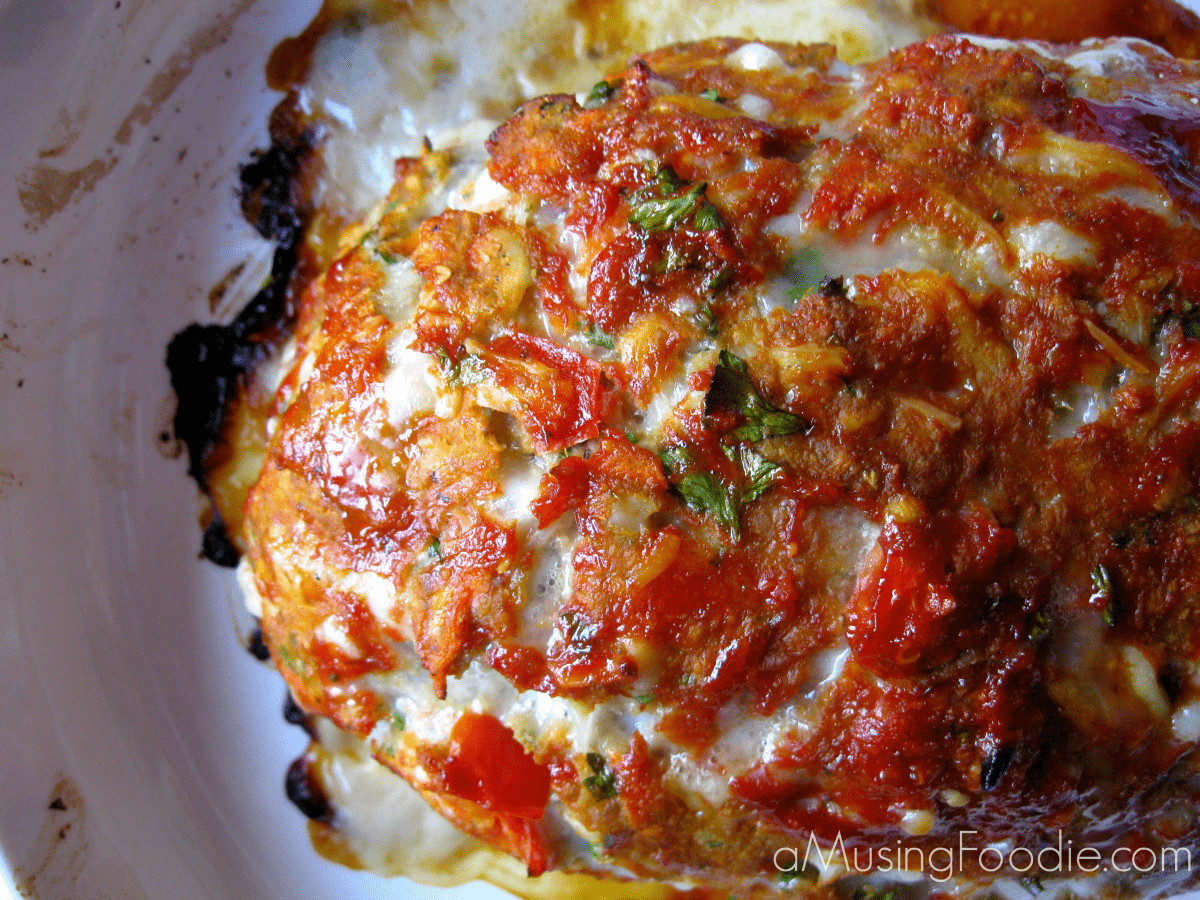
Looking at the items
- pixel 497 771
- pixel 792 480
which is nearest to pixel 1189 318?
pixel 792 480

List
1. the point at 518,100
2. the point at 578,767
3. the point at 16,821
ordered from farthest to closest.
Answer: the point at 518,100 < the point at 16,821 < the point at 578,767

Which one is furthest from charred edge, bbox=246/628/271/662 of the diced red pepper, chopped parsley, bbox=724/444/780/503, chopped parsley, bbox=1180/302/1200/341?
chopped parsley, bbox=1180/302/1200/341

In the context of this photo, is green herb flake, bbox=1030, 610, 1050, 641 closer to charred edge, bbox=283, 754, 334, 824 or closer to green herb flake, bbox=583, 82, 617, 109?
green herb flake, bbox=583, 82, 617, 109

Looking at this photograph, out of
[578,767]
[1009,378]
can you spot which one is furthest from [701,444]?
[578,767]

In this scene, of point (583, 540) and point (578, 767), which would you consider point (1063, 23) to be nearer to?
point (583, 540)

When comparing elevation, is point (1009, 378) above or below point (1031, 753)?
above

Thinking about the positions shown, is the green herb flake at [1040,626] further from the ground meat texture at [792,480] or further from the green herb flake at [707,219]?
the green herb flake at [707,219]
